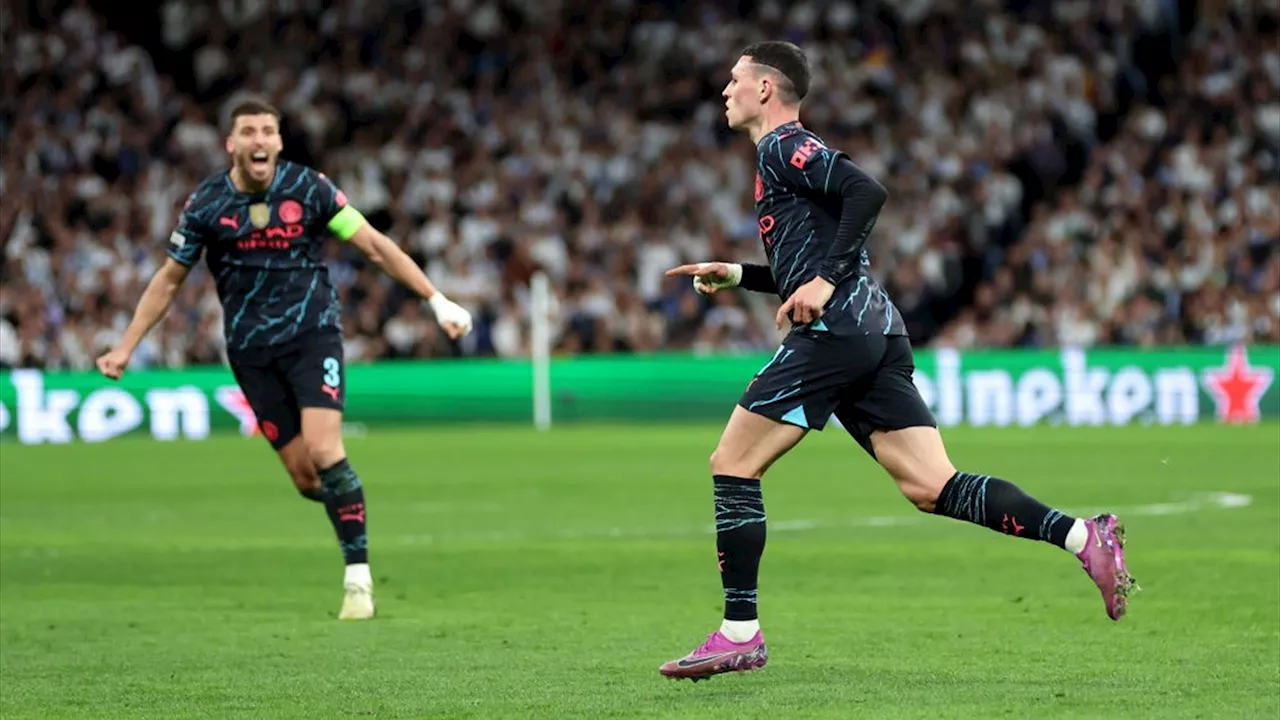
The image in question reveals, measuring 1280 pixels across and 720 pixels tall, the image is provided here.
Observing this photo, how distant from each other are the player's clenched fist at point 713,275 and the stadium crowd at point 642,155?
2102cm

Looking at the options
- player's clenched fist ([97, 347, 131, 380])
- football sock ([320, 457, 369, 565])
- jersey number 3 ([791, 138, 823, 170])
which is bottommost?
football sock ([320, 457, 369, 565])

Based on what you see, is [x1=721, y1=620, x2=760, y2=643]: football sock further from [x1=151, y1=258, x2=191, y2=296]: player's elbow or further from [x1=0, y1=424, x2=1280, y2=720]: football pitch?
[x1=151, y1=258, x2=191, y2=296]: player's elbow

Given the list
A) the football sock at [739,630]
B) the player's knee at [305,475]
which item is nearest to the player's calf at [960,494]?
the football sock at [739,630]

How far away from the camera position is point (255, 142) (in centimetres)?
1060

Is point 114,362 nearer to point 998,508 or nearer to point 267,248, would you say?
point 267,248

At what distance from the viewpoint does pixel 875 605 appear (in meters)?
10.5

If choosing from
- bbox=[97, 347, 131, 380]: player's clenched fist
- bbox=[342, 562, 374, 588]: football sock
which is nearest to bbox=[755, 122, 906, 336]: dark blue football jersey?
bbox=[342, 562, 374, 588]: football sock

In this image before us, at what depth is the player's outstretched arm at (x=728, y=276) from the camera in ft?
26.6

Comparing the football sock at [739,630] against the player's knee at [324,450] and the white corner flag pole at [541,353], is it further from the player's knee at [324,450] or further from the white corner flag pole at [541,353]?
the white corner flag pole at [541,353]

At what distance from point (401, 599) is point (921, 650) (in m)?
3.42

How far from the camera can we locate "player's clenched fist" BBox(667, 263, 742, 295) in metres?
8.08

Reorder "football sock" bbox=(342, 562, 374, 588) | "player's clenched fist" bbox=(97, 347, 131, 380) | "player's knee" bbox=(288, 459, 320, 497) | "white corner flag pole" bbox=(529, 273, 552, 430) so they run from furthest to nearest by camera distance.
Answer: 1. "white corner flag pole" bbox=(529, 273, 552, 430)
2. "player's knee" bbox=(288, 459, 320, 497)
3. "player's clenched fist" bbox=(97, 347, 131, 380)
4. "football sock" bbox=(342, 562, 374, 588)

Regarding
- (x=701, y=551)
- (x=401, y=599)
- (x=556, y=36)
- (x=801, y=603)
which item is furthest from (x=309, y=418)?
(x=556, y=36)

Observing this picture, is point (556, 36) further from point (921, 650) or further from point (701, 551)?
point (921, 650)
